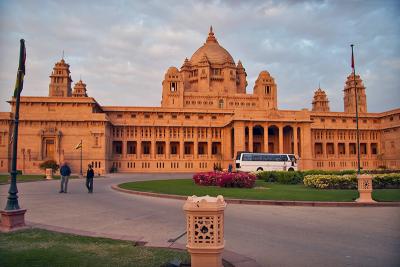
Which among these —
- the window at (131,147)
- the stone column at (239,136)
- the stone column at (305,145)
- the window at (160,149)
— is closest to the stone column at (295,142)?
the stone column at (305,145)

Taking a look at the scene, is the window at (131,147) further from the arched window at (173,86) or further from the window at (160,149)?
the arched window at (173,86)

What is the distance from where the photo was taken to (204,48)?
282 ft

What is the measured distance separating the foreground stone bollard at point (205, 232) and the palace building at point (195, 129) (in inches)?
1937

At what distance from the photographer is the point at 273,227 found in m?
10.2

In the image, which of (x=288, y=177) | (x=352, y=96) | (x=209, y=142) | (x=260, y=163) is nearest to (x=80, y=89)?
(x=209, y=142)

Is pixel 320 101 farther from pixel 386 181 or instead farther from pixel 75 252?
pixel 75 252

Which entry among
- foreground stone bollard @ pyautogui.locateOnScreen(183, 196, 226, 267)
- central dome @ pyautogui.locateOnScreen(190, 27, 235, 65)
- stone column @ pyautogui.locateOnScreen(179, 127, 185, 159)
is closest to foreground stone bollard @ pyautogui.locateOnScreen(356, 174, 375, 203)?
foreground stone bollard @ pyautogui.locateOnScreen(183, 196, 226, 267)

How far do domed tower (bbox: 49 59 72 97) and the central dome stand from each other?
100 ft

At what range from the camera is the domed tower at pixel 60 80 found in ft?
269

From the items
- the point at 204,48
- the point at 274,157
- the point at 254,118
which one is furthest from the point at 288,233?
the point at 204,48

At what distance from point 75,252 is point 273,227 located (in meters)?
5.74

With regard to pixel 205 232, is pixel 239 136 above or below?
above

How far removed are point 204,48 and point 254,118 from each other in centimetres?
3548

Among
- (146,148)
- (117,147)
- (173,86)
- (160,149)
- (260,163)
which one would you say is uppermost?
(173,86)
